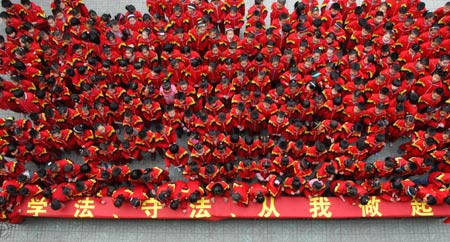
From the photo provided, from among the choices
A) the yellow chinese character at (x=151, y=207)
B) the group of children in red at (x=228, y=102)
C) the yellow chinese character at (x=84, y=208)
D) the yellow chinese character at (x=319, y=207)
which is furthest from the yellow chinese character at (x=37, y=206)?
the yellow chinese character at (x=319, y=207)

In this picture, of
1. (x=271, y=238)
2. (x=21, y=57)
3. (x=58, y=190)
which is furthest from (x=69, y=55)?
(x=271, y=238)

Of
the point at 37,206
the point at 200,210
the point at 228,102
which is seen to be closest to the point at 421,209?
the point at 200,210

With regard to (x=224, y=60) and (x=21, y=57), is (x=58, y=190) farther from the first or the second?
(x=224, y=60)

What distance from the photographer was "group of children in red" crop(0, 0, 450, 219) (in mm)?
5848

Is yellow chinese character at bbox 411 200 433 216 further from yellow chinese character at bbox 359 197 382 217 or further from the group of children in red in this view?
yellow chinese character at bbox 359 197 382 217

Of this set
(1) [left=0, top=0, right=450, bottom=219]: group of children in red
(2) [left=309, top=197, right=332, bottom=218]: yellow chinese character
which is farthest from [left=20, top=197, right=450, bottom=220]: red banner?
(1) [left=0, top=0, right=450, bottom=219]: group of children in red

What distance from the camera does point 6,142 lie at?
6.09 metres

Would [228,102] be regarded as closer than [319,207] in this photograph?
No

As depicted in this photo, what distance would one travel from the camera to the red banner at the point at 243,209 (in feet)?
19.1

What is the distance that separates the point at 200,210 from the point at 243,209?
64 centimetres

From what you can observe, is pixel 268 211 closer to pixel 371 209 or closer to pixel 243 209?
pixel 243 209

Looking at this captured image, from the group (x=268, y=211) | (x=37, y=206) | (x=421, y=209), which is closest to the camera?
(x=421, y=209)

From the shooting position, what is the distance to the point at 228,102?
672cm

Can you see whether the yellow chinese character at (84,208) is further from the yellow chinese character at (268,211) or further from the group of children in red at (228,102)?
the yellow chinese character at (268,211)
